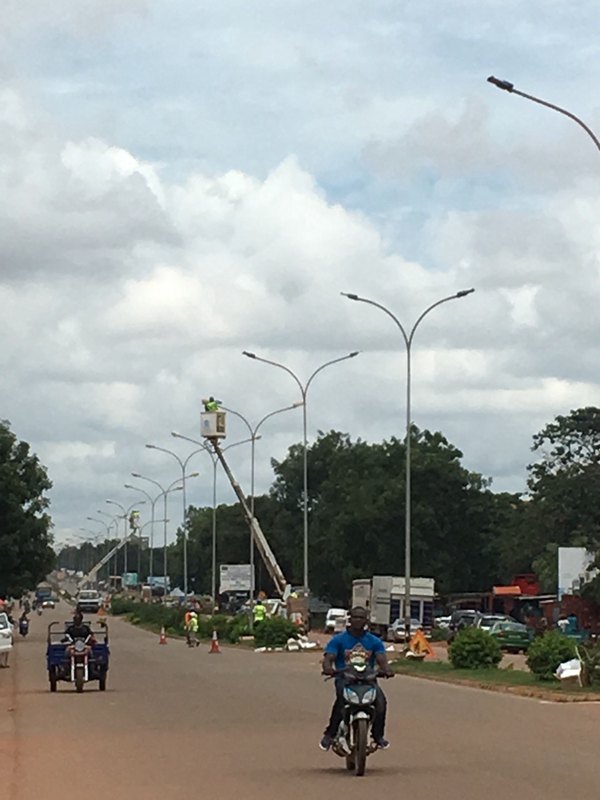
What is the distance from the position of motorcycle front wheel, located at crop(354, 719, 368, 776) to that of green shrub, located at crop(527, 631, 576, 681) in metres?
16.1

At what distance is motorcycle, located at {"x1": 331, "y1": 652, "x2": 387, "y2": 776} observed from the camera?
14.7 m

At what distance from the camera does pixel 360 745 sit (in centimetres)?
1472

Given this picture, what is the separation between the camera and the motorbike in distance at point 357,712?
14727mm

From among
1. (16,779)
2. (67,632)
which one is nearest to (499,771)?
(16,779)

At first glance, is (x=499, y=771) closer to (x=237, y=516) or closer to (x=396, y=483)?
(x=396, y=483)

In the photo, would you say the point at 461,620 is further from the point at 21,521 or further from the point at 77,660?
the point at 77,660

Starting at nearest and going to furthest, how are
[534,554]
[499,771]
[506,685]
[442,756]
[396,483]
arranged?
[499,771]
[442,756]
[506,685]
[534,554]
[396,483]

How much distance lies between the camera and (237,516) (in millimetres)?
145500

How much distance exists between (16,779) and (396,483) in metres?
84.8

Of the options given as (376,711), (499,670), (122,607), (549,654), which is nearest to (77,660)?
(549,654)

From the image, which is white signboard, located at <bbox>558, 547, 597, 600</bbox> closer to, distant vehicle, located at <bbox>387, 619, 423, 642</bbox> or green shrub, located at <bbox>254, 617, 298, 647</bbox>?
distant vehicle, located at <bbox>387, 619, 423, 642</bbox>

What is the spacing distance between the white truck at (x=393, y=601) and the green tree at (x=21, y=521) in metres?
16.7

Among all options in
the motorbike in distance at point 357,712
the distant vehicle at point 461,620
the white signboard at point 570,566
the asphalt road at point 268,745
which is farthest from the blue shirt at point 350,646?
the white signboard at point 570,566

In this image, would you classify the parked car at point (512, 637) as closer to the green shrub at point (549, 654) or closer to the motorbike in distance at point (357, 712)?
the green shrub at point (549, 654)
